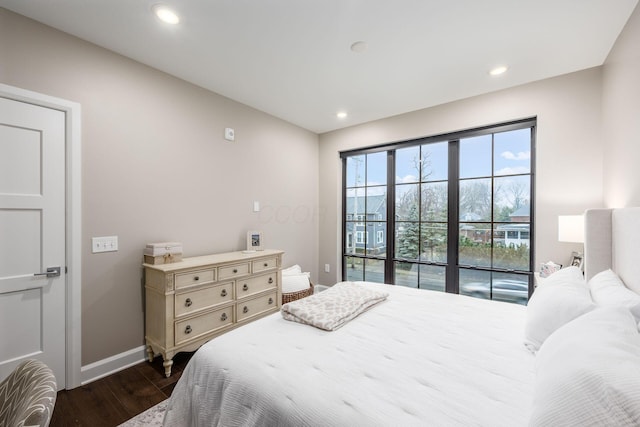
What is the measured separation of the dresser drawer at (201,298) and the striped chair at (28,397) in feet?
4.09

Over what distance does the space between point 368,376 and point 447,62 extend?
2.56 m

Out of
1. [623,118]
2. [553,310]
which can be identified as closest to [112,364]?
[553,310]

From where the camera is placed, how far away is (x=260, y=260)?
2.94m

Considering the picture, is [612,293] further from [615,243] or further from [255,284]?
[255,284]

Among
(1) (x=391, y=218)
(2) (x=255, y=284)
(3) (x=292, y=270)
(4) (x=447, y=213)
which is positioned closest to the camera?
(2) (x=255, y=284)

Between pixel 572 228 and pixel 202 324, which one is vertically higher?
pixel 572 228

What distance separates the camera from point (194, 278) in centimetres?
235

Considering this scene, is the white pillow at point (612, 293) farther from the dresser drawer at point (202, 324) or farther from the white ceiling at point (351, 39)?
the dresser drawer at point (202, 324)

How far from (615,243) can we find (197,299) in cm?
313

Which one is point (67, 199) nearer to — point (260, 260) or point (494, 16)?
point (260, 260)

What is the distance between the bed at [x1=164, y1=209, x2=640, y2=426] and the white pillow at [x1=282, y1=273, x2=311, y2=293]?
5.47ft

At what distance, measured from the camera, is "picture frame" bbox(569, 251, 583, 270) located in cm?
241

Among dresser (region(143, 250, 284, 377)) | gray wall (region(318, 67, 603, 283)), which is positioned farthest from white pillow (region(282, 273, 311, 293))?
gray wall (region(318, 67, 603, 283))

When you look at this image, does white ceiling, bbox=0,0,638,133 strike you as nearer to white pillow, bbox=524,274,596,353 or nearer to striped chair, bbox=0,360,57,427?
white pillow, bbox=524,274,596,353
